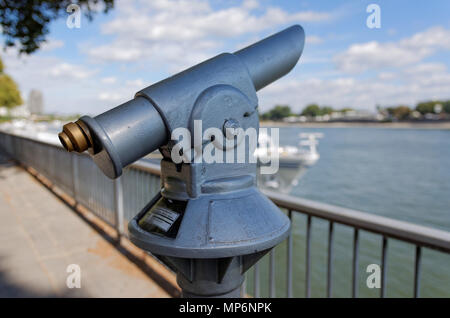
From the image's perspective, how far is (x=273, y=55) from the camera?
1.22 meters

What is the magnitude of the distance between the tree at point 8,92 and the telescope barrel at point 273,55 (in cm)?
5365

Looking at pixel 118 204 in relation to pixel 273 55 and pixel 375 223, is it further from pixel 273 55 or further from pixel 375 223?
pixel 273 55

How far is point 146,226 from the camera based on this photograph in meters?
1.14

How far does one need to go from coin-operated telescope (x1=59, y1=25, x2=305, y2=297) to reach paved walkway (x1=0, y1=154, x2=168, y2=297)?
2.15 meters

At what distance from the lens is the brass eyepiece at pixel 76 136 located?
0.93 m

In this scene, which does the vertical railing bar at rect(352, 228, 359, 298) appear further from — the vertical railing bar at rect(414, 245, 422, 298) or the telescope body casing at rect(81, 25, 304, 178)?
the telescope body casing at rect(81, 25, 304, 178)

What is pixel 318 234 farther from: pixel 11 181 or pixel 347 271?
pixel 11 181

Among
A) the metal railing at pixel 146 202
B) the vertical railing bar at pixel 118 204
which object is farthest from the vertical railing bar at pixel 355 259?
the vertical railing bar at pixel 118 204

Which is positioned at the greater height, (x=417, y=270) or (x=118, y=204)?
(x=417, y=270)

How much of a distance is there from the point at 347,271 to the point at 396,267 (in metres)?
1.32

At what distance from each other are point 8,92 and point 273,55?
55.9m

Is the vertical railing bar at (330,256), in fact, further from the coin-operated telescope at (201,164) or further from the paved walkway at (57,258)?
the paved walkway at (57,258)

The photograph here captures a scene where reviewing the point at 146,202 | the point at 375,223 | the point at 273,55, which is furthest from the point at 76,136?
the point at 146,202

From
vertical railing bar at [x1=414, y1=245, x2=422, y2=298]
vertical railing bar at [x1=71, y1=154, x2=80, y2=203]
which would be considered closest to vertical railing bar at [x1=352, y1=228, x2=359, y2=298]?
vertical railing bar at [x1=414, y1=245, x2=422, y2=298]
